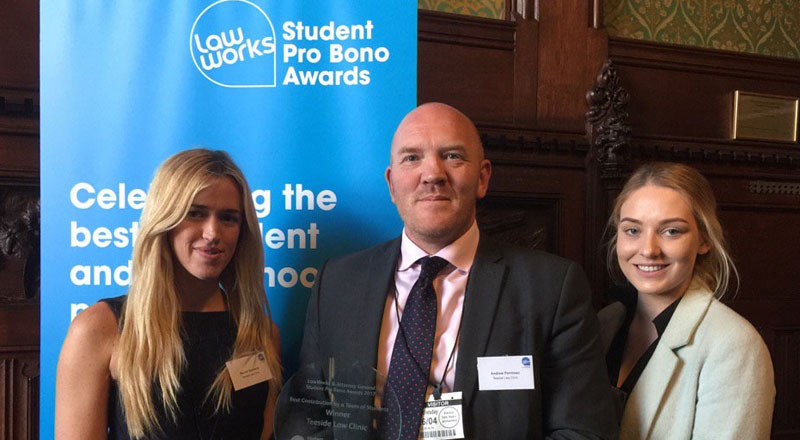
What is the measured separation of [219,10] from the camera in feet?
7.53

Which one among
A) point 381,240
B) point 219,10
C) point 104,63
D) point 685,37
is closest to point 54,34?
point 104,63

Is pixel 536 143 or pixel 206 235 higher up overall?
pixel 536 143

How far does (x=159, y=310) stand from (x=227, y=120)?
2.48 feet

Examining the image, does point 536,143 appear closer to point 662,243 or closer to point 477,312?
point 662,243

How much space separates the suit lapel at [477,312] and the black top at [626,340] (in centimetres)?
55

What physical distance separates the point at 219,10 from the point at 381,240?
1011 mm

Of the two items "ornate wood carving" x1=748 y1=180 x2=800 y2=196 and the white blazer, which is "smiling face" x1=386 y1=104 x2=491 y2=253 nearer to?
the white blazer

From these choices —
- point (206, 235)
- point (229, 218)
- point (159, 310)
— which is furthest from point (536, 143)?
point (159, 310)

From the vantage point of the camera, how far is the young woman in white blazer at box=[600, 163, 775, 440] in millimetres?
1854

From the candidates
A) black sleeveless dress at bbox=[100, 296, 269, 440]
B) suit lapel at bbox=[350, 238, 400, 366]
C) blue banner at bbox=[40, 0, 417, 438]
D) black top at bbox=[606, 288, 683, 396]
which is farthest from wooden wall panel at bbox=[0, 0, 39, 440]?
black top at bbox=[606, 288, 683, 396]

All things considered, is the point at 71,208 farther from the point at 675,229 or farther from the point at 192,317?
the point at 675,229

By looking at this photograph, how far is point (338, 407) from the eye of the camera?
1.52 m

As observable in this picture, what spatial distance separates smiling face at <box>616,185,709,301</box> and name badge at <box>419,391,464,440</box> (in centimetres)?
76

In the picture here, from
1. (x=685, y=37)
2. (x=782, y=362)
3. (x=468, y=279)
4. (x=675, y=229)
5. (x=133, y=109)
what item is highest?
(x=685, y=37)
